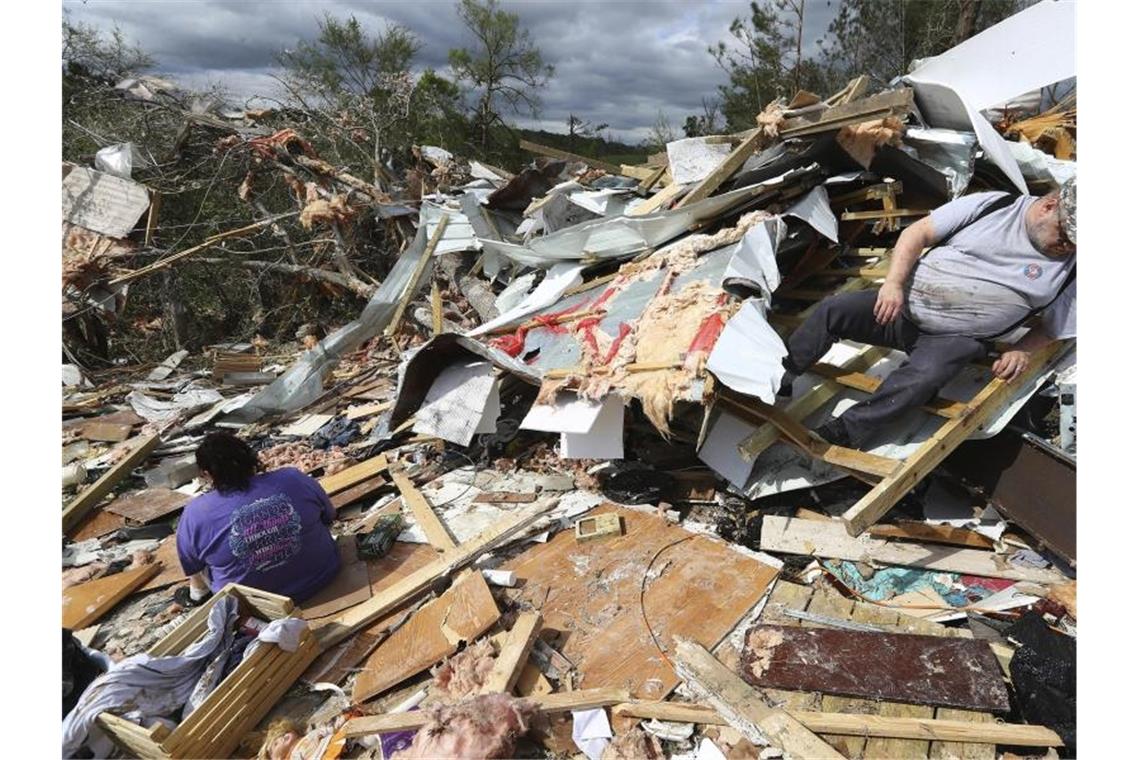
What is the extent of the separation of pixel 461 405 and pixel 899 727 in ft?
10.8

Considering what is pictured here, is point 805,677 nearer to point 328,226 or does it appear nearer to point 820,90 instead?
point 328,226

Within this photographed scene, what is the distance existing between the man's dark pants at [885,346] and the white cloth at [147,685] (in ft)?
11.3

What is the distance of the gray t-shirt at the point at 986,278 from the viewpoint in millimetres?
3184

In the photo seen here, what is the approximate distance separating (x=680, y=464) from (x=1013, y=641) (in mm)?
2191

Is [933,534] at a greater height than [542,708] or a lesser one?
greater

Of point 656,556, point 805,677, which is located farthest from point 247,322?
point 805,677

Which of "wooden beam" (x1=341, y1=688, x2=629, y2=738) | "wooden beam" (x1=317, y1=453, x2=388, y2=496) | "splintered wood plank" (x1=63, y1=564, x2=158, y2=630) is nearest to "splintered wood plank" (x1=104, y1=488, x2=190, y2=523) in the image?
"splintered wood plank" (x1=63, y1=564, x2=158, y2=630)

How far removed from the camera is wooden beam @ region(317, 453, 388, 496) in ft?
16.4

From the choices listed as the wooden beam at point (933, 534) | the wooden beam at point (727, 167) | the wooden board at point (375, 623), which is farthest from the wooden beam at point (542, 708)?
the wooden beam at point (727, 167)

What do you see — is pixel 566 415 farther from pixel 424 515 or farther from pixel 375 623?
pixel 375 623

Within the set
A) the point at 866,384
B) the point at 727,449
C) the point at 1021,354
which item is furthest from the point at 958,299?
the point at 727,449

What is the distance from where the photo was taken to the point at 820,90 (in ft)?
51.5

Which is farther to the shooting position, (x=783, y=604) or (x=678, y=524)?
(x=678, y=524)

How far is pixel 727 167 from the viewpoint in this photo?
5043 mm
